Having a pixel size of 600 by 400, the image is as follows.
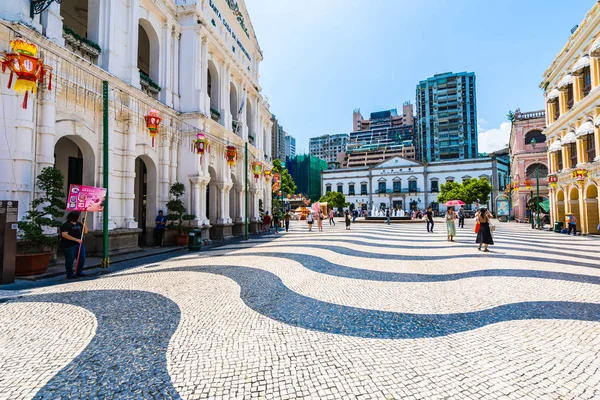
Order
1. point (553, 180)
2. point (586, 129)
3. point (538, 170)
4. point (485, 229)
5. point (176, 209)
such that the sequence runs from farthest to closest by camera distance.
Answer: point (538, 170) → point (553, 180) → point (586, 129) → point (176, 209) → point (485, 229)

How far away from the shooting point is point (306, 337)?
340 cm

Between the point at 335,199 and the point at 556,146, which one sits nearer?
the point at 556,146

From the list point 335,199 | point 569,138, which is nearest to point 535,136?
point 569,138

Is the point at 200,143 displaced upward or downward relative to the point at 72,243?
upward

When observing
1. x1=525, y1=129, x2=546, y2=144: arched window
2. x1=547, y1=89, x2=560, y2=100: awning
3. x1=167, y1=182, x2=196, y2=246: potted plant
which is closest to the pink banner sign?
x1=167, y1=182, x2=196, y2=246: potted plant

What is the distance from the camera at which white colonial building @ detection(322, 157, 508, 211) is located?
5628 centimetres

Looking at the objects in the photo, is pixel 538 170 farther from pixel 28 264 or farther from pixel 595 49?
pixel 28 264

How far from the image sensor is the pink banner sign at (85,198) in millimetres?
7190

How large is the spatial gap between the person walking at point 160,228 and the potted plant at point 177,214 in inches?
10.3

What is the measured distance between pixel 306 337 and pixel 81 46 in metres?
11.4

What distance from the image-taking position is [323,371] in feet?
8.73

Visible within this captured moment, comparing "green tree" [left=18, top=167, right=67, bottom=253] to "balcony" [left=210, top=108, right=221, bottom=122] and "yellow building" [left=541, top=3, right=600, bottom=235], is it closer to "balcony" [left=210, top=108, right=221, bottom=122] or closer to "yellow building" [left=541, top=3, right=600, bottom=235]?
"balcony" [left=210, top=108, right=221, bottom=122]

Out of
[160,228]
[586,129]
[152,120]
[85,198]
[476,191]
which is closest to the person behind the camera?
[85,198]

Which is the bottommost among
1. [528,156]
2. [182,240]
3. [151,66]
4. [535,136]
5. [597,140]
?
[182,240]
